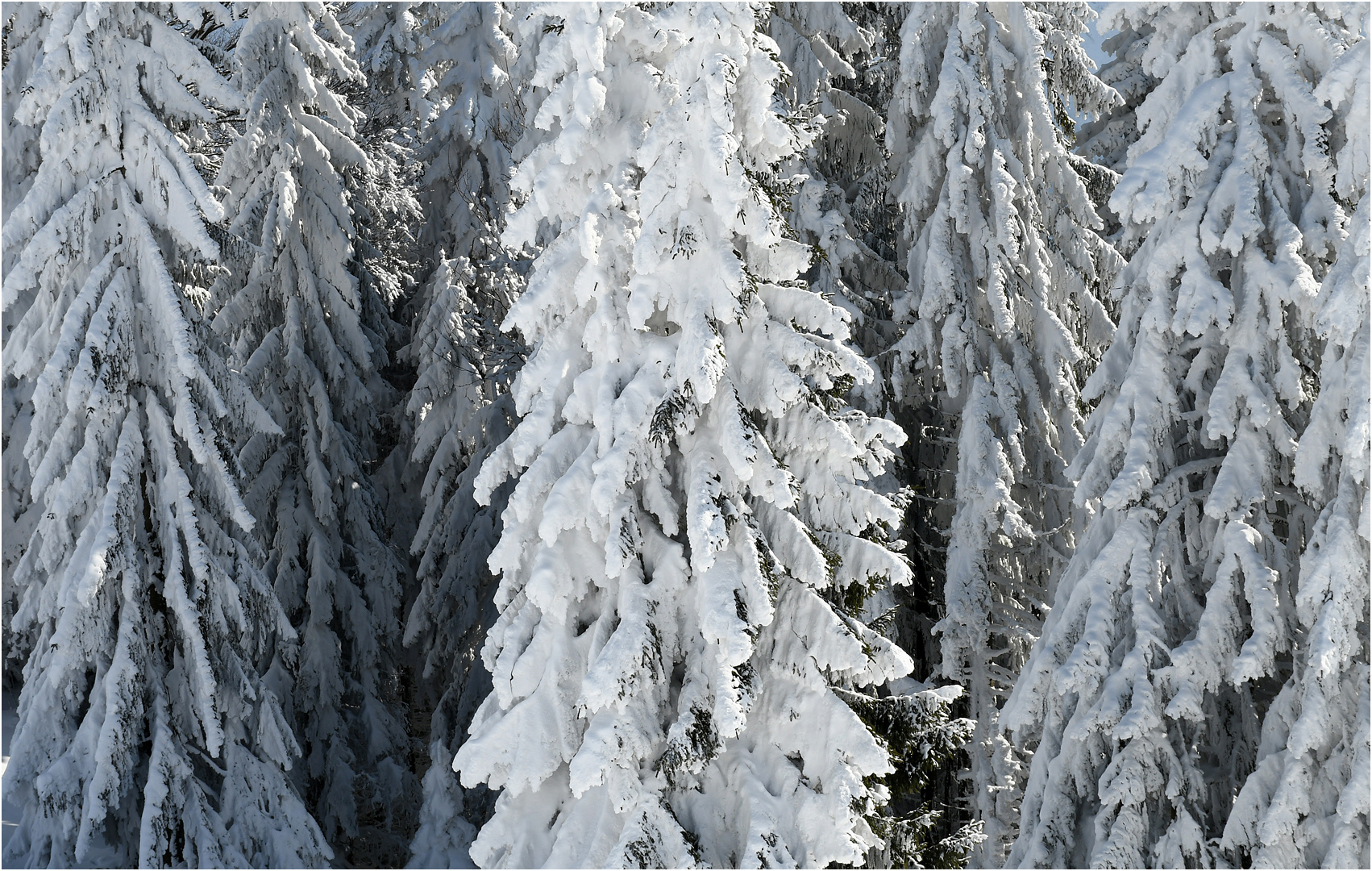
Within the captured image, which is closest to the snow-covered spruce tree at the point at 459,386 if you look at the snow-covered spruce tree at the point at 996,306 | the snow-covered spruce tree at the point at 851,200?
the snow-covered spruce tree at the point at 851,200

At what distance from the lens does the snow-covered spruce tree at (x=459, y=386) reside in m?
19.0

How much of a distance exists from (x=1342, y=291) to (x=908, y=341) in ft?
24.2

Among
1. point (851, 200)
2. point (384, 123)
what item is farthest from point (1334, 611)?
point (384, 123)

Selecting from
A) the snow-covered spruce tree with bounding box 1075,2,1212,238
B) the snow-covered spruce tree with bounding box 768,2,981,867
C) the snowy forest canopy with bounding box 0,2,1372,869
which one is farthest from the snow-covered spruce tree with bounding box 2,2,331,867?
the snow-covered spruce tree with bounding box 1075,2,1212,238

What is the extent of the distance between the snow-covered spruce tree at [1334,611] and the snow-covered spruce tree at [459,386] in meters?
11.7

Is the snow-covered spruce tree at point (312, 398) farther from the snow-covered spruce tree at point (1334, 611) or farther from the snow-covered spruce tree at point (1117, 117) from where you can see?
the snow-covered spruce tree at point (1334, 611)

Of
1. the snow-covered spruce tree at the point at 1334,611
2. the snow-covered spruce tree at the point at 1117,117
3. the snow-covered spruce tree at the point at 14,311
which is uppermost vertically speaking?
the snow-covered spruce tree at the point at 1117,117

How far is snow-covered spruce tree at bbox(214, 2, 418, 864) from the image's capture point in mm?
18047

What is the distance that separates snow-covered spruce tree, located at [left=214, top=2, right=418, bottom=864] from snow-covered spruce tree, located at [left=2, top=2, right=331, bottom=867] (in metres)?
4.85

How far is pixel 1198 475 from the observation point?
10.6 m

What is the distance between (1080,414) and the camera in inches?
633

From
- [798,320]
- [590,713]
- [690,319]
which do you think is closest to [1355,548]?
[798,320]

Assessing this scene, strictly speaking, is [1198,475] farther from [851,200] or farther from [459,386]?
[459,386]

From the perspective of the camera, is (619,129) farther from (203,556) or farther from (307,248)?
(307,248)
